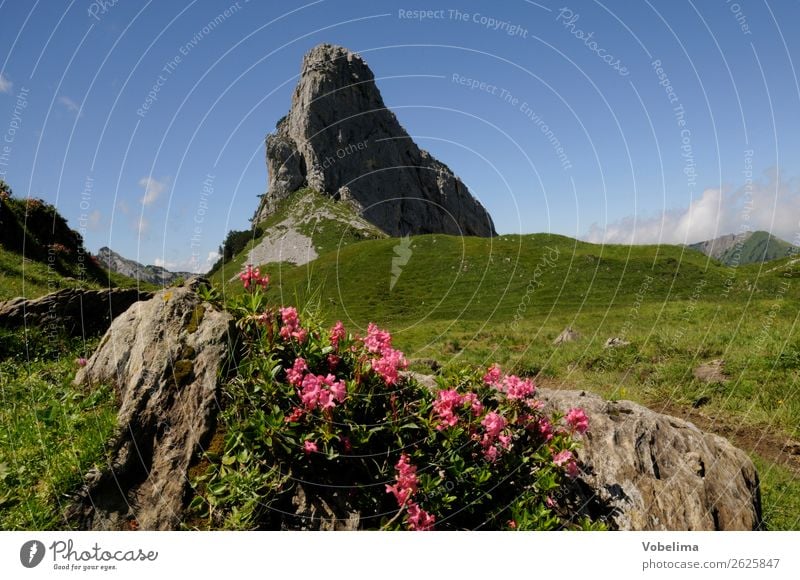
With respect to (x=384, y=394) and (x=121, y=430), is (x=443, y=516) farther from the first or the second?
(x=121, y=430)

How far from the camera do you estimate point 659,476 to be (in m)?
5.97

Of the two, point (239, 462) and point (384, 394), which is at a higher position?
point (384, 394)

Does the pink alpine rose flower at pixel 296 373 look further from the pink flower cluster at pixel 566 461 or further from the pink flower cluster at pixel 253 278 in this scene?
the pink flower cluster at pixel 566 461

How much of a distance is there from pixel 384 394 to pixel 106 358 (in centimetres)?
346

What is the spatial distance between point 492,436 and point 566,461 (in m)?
0.89

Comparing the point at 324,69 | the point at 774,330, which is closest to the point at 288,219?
the point at 324,69

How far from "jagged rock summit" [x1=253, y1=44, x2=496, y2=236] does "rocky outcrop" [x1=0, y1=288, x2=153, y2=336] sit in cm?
12013

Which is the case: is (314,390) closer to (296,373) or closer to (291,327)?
(296,373)

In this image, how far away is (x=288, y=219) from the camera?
121m

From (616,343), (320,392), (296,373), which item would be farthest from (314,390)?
(616,343)

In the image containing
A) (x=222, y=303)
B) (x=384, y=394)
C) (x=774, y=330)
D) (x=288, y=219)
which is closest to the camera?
(x=384, y=394)

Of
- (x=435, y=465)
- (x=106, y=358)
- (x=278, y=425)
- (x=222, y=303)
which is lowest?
(x=435, y=465)

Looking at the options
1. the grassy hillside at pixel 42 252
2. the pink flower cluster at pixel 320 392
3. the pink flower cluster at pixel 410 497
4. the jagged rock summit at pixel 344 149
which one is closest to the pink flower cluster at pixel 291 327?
the pink flower cluster at pixel 320 392

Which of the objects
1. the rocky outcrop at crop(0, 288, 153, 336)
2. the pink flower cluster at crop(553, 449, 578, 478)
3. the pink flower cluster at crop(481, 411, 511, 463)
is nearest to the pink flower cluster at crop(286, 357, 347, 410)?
the pink flower cluster at crop(481, 411, 511, 463)
